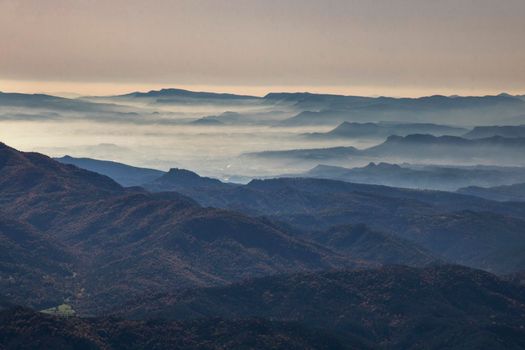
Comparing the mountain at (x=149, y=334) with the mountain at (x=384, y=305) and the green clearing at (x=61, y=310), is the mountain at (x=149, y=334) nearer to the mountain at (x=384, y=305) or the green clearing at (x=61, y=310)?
the mountain at (x=384, y=305)

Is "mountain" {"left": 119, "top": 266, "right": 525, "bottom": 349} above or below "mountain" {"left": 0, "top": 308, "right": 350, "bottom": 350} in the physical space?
below

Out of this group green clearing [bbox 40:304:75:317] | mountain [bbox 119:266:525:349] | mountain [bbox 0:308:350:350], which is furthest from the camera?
green clearing [bbox 40:304:75:317]

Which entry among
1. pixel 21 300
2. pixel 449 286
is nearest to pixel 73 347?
pixel 21 300

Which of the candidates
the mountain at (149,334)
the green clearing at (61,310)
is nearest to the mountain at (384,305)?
the mountain at (149,334)

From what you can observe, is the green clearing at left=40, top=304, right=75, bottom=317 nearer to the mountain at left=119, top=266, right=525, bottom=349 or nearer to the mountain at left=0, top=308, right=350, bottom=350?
the mountain at left=119, top=266, right=525, bottom=349

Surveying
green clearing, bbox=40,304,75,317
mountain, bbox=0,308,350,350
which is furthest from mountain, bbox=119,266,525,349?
green clearing, bbox=40,304,75,317

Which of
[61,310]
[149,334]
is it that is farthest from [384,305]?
[61,310]

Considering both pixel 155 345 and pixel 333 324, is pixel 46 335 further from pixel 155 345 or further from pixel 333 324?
pixel 333 324

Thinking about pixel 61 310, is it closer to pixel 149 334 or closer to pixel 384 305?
pixel 149 334
